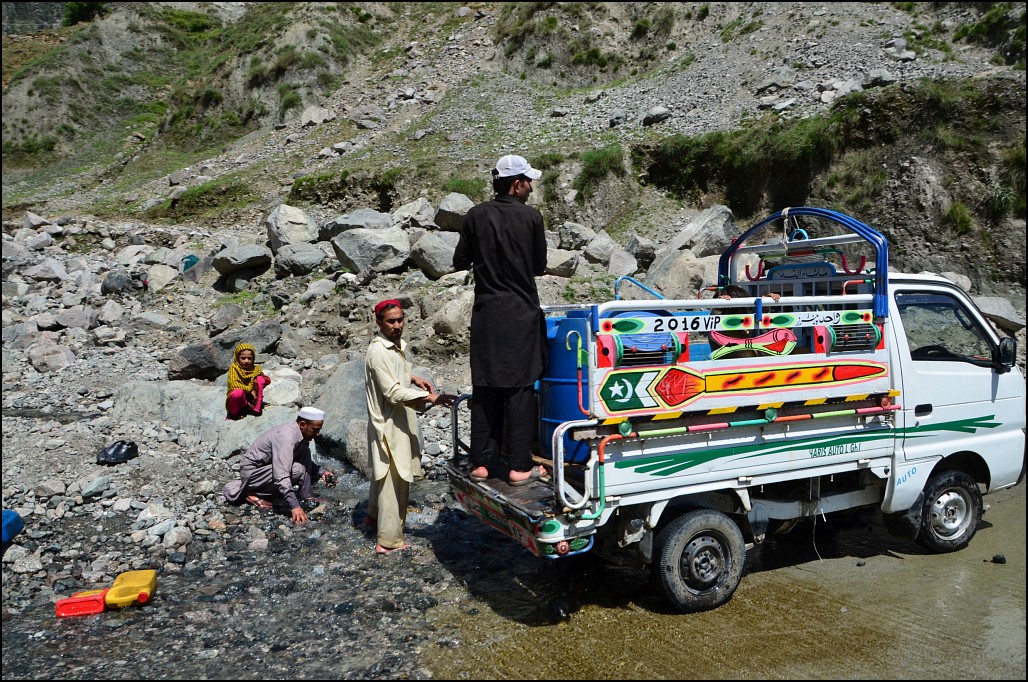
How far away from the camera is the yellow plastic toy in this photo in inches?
184

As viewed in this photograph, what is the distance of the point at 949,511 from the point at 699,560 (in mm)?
2527

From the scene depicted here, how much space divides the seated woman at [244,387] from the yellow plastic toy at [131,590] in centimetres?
333

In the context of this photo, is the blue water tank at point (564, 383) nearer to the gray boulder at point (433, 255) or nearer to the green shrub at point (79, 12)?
the gray boulder at point (433, 255)

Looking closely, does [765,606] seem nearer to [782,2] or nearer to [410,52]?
[782,2]

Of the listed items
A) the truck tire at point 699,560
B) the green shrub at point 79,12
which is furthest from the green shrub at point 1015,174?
the green shrub at point 79,12

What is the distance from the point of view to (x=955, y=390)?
5391mm

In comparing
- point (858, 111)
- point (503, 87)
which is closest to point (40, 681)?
point (858, 111)

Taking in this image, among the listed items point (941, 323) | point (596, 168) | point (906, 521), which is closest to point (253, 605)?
point (906, 521)

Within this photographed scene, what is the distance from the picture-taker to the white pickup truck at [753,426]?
13.6 ft

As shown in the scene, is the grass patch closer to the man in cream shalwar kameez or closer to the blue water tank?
the man in cream shalwar kameez

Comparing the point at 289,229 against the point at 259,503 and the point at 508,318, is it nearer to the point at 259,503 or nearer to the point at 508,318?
the point at 259,503

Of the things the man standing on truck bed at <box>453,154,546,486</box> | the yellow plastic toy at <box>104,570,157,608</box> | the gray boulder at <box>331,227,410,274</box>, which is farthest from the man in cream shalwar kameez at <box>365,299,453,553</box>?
the gray boulder at <box>331,227,410,274</box>

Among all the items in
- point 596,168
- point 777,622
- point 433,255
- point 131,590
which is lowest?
point 777,622

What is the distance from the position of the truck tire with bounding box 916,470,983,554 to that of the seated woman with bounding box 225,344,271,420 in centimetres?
685
